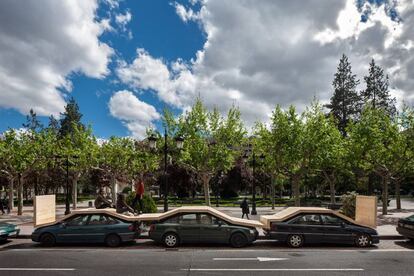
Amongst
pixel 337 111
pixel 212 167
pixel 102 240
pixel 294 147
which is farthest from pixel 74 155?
pixel 337 111

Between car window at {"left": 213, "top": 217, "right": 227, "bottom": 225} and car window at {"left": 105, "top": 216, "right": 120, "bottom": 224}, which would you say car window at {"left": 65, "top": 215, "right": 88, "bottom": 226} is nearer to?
Result: car window at {"left": 105, "top": 216, "right": 120, "bottom": 224}

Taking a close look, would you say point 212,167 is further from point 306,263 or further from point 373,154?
point 306,263

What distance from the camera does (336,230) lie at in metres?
14.3

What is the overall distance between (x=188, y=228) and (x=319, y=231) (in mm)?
4870

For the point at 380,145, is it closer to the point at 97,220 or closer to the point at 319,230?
the point at 319,230

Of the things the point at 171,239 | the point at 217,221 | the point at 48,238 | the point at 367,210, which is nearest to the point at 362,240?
the point at 367,210

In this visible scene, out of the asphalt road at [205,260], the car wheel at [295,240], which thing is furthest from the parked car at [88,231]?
the car wheel at [295,240]

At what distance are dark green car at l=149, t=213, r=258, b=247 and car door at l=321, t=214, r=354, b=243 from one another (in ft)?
9.36

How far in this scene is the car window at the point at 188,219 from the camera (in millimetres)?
14125

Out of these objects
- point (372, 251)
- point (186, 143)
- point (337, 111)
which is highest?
point (337, 111)

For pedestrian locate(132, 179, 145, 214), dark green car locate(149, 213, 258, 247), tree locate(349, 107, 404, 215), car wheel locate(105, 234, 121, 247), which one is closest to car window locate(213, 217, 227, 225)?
dark green car locate(149, 213, 258, 247)

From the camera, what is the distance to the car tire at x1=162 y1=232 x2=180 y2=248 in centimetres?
1409

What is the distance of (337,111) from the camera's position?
6594 cm

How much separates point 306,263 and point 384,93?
5895 centimetres
